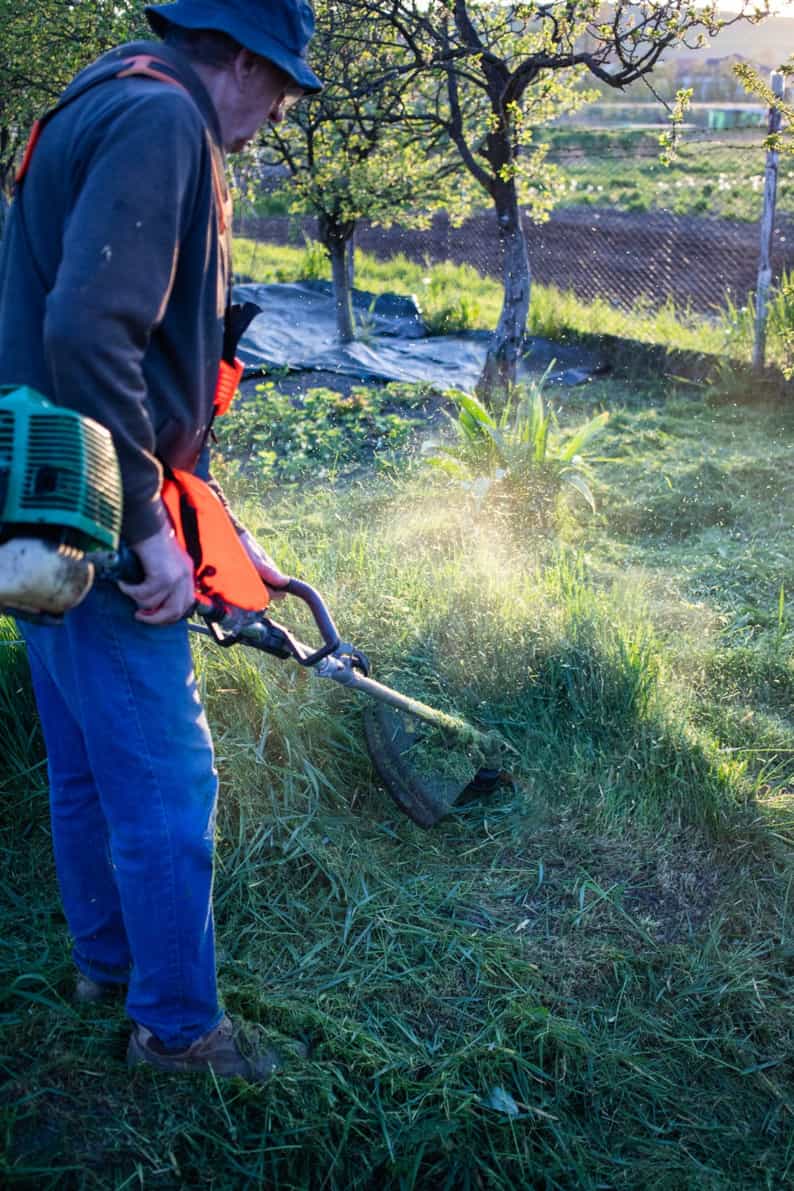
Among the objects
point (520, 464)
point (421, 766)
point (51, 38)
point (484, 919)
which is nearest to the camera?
point (484, 919)

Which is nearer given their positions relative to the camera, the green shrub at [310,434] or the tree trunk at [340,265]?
the green shrub at [310,434]

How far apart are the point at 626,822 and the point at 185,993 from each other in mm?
1260

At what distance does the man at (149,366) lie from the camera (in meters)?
1.38

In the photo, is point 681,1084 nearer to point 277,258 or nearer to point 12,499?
point 12,499

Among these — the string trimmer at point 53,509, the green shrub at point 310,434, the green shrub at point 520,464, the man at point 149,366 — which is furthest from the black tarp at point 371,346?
the string trimmer at point 53,509

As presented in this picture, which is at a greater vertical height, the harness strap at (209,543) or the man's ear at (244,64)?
the man's ear at (244,64)

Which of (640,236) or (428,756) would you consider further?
(640,236)

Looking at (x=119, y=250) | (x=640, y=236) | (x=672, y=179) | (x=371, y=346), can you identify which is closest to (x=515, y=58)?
(x=371, y=346)

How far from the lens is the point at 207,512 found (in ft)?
5.53

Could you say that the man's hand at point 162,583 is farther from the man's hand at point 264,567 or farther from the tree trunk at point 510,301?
the tree trunk at point 510,301

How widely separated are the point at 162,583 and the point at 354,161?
21.3ft

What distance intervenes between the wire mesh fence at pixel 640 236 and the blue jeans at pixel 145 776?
24.8 feet

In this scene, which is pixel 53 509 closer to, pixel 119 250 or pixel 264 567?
pixel 119 250

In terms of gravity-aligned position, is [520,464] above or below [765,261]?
below
